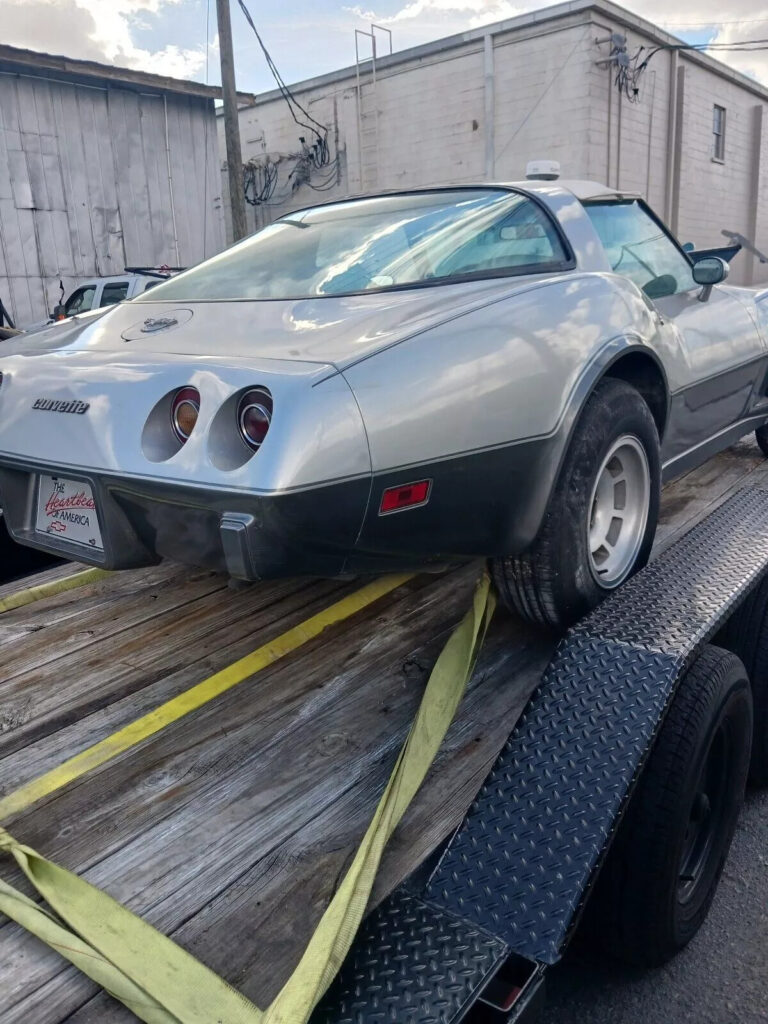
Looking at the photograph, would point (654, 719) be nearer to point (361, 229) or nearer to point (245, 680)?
point (245, 680)

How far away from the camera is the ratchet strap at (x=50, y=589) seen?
8.79 ft

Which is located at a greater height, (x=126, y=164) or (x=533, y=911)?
(x=126, y=164)

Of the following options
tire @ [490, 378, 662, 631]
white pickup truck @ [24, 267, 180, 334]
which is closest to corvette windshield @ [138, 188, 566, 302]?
tire @ [490, 378, 662, 631]

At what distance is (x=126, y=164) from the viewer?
13.2 metres

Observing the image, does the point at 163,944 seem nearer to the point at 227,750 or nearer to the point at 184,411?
the point at 227,750

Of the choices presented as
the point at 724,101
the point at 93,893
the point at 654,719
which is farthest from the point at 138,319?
the point at 724,101

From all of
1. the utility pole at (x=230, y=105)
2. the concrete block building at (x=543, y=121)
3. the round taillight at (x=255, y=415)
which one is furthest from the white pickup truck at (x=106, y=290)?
the round taillight at (x=255, y=415)

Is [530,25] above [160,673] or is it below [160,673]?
above

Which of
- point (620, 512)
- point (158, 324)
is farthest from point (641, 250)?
point (158, 324)

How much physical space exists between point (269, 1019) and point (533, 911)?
0.49 m

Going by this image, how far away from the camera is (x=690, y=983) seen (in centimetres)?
172

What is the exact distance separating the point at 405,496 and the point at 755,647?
3.88ft

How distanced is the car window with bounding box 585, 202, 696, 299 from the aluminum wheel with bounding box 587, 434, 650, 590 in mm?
797

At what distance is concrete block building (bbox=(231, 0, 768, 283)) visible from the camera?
14.3 meters
